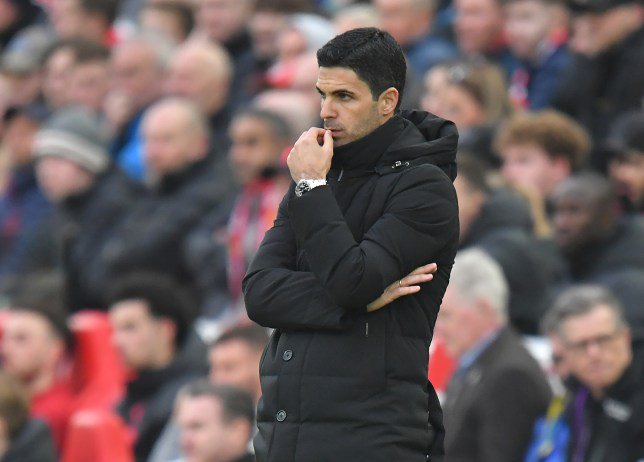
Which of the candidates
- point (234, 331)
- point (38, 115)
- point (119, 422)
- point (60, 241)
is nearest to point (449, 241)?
point (234, 331)

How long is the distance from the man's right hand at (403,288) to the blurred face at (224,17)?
8.63 m

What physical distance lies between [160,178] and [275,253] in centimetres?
628

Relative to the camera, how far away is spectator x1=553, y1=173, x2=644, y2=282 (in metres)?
8.21

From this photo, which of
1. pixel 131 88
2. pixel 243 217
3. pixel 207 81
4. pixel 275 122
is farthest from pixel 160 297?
pixel 131 88

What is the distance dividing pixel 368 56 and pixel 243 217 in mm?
5481

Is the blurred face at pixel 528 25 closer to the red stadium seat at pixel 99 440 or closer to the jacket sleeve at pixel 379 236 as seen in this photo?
the red stadium seat at pixel 99 440

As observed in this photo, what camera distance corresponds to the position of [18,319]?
31.4 ft

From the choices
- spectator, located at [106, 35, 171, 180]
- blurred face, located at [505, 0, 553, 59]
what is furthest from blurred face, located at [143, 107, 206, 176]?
blurred face, located at [505, 0, 553, 59]

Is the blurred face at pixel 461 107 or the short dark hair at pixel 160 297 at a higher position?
the blurred face at pixel 461 107

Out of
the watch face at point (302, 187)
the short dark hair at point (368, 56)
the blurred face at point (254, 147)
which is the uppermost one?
the short dark hair at point (368, 56)

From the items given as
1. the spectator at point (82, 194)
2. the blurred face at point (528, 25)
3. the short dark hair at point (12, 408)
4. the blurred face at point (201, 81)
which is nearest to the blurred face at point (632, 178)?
the blurred face at point (528, 25)

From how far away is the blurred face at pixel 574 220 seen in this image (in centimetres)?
826

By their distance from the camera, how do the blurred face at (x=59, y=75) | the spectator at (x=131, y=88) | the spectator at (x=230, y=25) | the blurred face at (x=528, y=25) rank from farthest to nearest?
the blurred face at (x=59, y=75) → the spectator at (x=230, y=25) → the spectator at (x=131, y=88) → the blurred face at (x=528, y=25)

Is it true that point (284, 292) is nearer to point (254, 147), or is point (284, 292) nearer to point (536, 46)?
point (254, 147)
